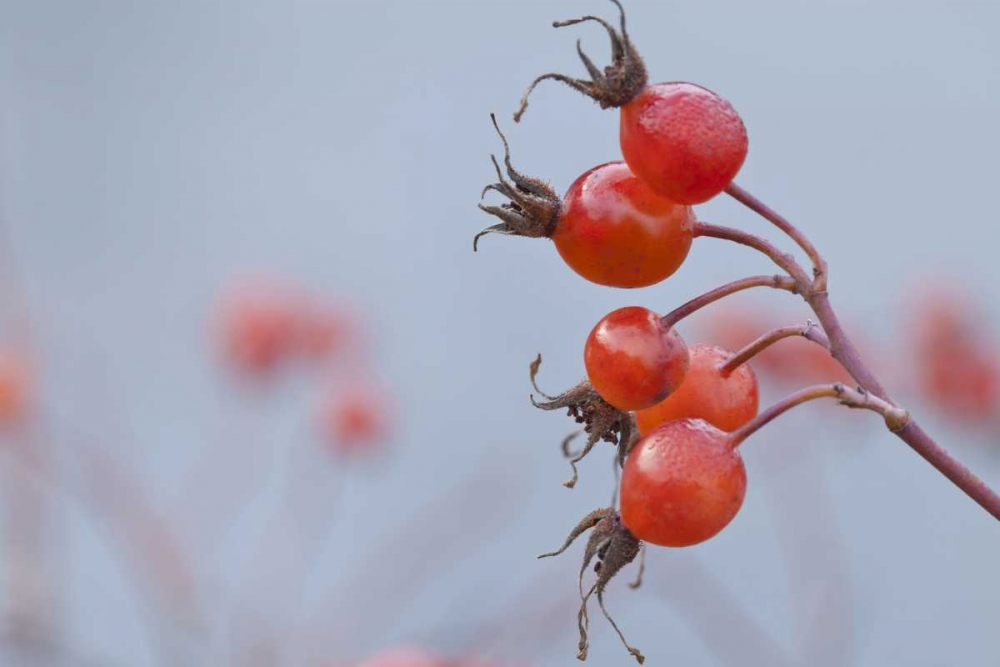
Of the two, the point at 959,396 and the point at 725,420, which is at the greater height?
the point at 725,420

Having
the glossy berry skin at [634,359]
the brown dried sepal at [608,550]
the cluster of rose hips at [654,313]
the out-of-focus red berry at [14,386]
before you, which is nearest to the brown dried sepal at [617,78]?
the cluster of rose hips at [654,313]

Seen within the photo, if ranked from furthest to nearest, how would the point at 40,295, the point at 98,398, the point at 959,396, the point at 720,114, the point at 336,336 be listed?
1. the point at 40,295
2. the point at 98,398
3. the point at 336,336
4. the point at 959,396
5. the point at 720,114

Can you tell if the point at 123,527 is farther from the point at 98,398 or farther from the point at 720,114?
the point at 720,114

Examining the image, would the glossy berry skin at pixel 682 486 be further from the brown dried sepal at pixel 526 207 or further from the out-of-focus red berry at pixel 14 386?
the out-of-focus red berry at pixel 14 386

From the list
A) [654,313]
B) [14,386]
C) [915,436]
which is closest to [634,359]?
[654,313]

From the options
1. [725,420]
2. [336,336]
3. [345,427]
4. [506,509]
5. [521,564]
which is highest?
[725,420]

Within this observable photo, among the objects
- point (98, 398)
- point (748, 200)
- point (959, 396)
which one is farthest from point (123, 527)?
point (748, 200)
